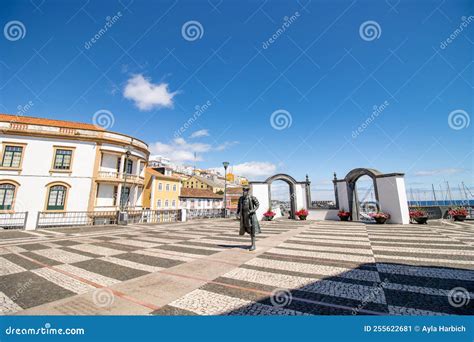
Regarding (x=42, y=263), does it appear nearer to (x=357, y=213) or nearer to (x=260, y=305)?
(x=260, y=305)

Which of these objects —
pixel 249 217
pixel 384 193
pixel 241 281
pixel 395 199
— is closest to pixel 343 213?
pixel 384 193

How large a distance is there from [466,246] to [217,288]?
900cm

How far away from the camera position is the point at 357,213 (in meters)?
17.7

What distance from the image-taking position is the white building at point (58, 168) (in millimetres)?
17906

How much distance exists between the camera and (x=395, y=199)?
1478cm

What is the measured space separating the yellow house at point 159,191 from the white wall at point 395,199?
1285 inches

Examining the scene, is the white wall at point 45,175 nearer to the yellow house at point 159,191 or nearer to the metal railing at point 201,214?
the metal railing at point 201,214

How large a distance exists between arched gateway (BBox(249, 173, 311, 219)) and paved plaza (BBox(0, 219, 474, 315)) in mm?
12606

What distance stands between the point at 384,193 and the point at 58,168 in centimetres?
2887

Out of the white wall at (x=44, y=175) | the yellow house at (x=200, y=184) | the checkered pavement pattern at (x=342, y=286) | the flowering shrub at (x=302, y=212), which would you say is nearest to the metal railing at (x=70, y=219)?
the white wall at (x=44, y=175)

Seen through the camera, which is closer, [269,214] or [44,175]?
[44,175]

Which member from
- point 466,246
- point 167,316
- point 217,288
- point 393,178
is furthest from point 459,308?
point 393,178

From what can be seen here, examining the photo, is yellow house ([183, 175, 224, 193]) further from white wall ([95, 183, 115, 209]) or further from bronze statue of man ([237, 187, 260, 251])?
bronze statue of man ([237, 187, 260, 251])

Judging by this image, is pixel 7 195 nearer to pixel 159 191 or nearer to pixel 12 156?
pixel 12 156
